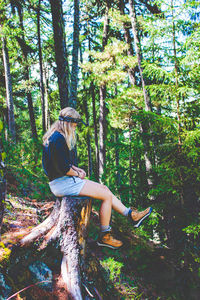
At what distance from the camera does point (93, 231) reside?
5516 mm

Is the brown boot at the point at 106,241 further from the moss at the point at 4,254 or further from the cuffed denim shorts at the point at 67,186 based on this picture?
the moss at the point at 4,254

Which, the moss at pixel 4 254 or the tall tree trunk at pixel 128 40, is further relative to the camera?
the tall tree trunk at pixel 128 40

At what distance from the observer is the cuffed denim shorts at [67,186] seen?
3.03m

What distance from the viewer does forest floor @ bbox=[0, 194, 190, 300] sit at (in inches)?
126

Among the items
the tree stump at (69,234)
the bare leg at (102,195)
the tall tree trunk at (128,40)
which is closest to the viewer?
the tree stump at (69,234)

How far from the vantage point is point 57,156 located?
2.98 meters

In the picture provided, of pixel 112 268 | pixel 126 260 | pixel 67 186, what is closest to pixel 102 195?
pixel 67 186

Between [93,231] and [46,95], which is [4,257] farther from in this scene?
[46,95]

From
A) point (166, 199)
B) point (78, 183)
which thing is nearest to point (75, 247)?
point (78, 183)

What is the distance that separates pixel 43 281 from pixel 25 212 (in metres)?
2.09

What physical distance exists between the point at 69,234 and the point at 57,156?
3.76 ft

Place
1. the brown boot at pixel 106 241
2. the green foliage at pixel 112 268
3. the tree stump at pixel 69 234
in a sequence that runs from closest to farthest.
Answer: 1. the tree stump at pixel 69 234
2. the brown boot at pixel 106 241
3. the green foliage at pixel 112 268

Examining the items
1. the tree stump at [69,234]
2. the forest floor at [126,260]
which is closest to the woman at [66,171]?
the tree stump at [69,234]

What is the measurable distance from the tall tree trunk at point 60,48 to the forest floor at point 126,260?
3.41 metres
